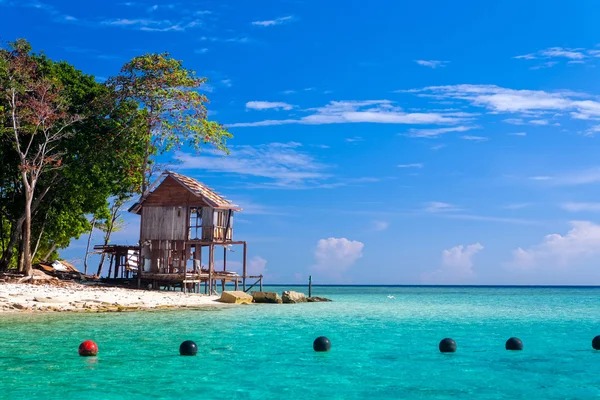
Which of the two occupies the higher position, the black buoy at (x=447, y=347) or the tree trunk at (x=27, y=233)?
the tree trunk at (x=27, y=233)

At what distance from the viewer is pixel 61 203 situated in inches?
1853

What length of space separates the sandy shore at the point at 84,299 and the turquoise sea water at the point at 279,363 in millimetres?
4583

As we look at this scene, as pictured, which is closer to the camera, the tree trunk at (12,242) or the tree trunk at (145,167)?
the tree trunk at (12,242)

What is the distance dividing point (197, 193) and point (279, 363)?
31118 mm

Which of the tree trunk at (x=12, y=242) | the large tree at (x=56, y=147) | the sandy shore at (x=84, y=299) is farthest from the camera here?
the tree trunk at (x=12, y=242)

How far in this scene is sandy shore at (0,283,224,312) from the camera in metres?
31.8

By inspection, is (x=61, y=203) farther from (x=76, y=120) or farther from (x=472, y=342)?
(x=472, y=342)

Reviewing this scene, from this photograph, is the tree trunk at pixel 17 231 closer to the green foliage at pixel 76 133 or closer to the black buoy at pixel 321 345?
the green foliage at pixel 76 133

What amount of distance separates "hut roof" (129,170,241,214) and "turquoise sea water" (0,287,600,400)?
19.5m

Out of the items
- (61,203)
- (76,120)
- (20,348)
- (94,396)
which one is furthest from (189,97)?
(94,396)

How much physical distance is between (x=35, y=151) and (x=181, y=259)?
41.1ft

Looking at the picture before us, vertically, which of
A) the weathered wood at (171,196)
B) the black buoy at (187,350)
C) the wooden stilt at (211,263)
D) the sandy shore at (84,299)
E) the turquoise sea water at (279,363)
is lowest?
the turquoise sea water at (279,363)

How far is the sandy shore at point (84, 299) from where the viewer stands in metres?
31.8

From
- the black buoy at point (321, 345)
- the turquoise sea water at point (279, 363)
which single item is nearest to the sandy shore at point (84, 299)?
the turquoise sea water at point (279, 363)
